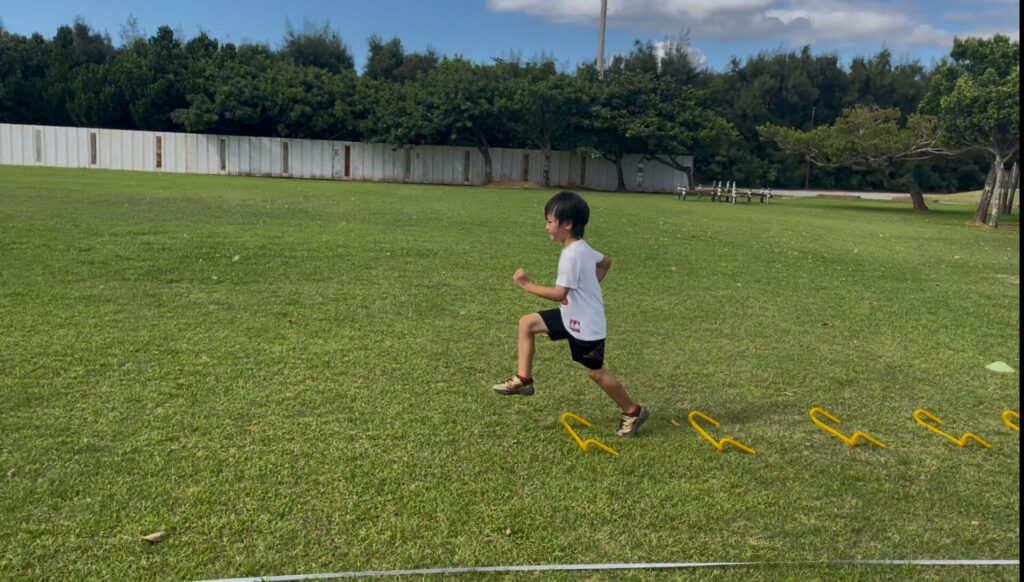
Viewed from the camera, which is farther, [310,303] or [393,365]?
[310,303]

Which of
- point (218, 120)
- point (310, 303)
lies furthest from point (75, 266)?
point (218, 120)

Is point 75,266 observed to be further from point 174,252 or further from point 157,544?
point 157,544

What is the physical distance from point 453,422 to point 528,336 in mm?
612

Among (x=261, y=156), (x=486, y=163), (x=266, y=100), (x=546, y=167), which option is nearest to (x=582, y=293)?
(x=546, y=167)

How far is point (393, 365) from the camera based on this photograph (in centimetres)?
525

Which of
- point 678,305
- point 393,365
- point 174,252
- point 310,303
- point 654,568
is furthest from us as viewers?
point 174,252

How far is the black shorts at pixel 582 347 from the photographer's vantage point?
400 centimetres

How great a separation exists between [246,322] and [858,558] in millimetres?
4726

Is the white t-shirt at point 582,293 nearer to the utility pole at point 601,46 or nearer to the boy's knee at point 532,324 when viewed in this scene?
the boy's knee at point 532,324

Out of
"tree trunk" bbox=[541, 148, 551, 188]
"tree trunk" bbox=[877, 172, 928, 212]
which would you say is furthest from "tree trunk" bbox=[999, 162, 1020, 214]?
"tree trunk" bbox=[541, 148, 551, 188]

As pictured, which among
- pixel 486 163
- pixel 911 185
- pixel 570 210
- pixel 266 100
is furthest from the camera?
pixel 486 163

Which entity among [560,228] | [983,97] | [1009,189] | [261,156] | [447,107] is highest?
[447,107]

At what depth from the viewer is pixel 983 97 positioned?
18812 mm

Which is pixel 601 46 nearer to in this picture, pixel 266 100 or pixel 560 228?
pixel 266 100
